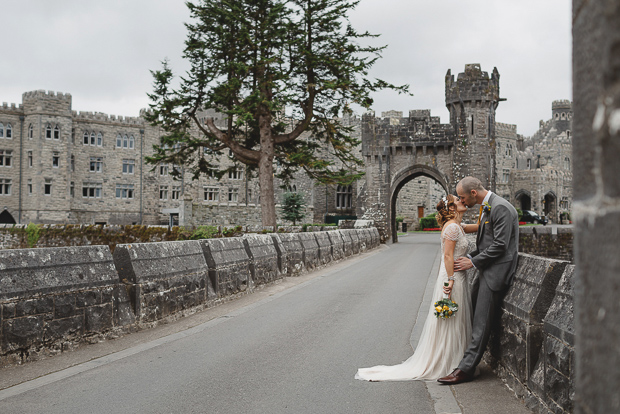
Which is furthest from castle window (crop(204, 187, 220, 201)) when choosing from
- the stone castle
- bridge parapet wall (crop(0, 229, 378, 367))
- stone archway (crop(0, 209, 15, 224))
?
bridge parapet wall (crop(0, 229, 378, 367))

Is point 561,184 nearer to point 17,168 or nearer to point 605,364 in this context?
point 17,168

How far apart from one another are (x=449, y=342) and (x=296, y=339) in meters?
2.30

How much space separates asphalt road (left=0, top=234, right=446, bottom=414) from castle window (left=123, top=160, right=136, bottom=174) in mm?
52513

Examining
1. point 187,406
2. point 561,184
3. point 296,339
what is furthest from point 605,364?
point 561,184

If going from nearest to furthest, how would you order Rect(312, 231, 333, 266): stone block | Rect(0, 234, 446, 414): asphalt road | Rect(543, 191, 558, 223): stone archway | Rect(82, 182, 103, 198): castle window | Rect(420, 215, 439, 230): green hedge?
Rect(0, 234, 446, 414): asphalt road
Rect(312, 231, 333, 266): stone block
Rect(420, 215, 439, 230): green hedge
Rect(82, 182, 103, 198): castle window
Rect(543, 191, 558, 223): stone archway

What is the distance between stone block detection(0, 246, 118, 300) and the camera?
5.27 meters

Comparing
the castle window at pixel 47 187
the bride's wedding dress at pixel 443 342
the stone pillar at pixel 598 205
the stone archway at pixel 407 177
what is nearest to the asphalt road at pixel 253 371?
the bride's wedding dress at pixel 443 342

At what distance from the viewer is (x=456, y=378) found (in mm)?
4844

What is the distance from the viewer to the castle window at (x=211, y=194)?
5784 centimetres

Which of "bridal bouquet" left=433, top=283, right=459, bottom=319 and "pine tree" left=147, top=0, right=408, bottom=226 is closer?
"bridal bouquet" left=433, top=283, right=459, bottom=319

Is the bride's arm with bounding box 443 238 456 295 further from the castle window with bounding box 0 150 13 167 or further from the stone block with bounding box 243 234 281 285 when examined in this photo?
the castle window with bounding box 0 150 13 167

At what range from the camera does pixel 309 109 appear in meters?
25.5

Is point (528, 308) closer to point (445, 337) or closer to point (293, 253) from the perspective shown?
point (445, 337)

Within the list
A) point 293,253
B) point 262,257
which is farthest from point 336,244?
point 262,257
